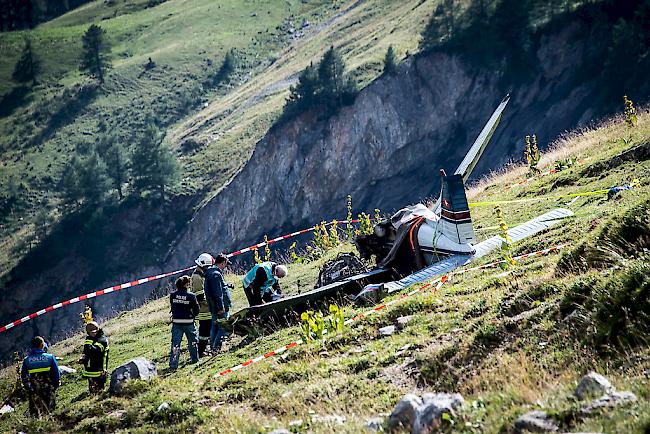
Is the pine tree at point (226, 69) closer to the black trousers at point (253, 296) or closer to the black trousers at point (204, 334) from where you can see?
the black trousers at point (253, 296)

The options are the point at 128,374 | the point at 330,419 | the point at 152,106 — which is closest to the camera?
the point at 330,419

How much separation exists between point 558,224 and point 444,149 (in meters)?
51.1

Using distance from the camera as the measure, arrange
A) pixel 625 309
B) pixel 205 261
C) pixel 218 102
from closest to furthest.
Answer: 1. pixel 625 309
2. pixel 205 261
3. pixel 218 102

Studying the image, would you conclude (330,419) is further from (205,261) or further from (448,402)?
(205,261)

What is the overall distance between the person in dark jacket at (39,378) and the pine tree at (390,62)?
188 feet

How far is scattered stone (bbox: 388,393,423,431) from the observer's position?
778cm

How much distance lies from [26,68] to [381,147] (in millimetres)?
77921

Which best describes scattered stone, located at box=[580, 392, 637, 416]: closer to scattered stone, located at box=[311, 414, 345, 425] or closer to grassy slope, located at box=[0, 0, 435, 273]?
scattered stone, located at box=[311, 414, 345, 425]

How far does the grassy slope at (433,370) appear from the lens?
25.3ft

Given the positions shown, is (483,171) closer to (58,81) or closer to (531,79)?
(531,79)

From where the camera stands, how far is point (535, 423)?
6770 millimetres

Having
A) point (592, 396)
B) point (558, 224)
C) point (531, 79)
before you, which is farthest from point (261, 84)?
point (592, 396)

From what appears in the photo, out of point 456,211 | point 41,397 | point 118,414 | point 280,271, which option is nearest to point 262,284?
point 280,271

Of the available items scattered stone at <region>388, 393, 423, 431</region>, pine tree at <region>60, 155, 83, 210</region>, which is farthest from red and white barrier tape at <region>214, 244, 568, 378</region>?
pine tree at <region>60, 155, 83, 210</region>
